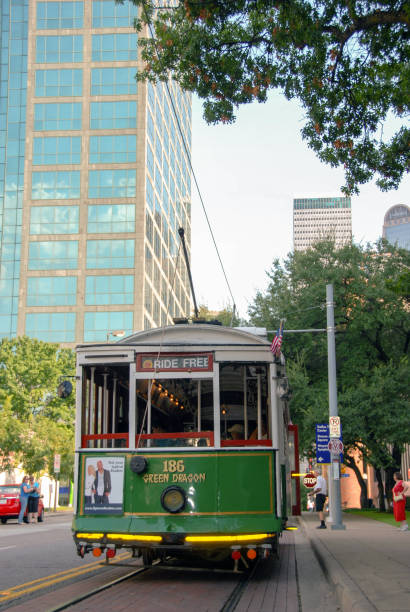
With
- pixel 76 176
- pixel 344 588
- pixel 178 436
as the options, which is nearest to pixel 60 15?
pixel 76 176

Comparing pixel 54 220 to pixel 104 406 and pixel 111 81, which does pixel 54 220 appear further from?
pixel 104 406

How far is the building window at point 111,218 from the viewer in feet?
233

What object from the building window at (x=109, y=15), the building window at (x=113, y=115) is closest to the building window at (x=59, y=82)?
the building window at (x=113, y=115)

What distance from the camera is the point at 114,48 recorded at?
74.7 m

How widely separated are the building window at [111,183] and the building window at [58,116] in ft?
18.5

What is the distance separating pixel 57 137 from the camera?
74250 millimetres

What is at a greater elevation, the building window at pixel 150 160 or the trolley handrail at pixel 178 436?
the building window at pixel 150 160

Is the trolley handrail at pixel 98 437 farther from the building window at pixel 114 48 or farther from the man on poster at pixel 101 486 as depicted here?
the building window at pixel 114 48

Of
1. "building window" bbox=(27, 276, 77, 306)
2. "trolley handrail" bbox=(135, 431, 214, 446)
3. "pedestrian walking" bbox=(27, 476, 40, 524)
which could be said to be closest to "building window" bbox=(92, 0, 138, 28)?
"building window" bbox=(27, 276, 77, 306)

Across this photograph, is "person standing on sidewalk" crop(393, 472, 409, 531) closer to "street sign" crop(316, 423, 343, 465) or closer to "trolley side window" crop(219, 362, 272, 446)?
"street sign" crop(316, 423, 343, 465)

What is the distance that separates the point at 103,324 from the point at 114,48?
2808 cm

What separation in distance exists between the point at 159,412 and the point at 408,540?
7464 millimetres

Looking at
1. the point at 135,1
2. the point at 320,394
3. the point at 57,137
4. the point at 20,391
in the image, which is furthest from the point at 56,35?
the point at 135,1

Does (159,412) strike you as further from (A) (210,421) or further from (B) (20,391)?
(B) (20,391)
